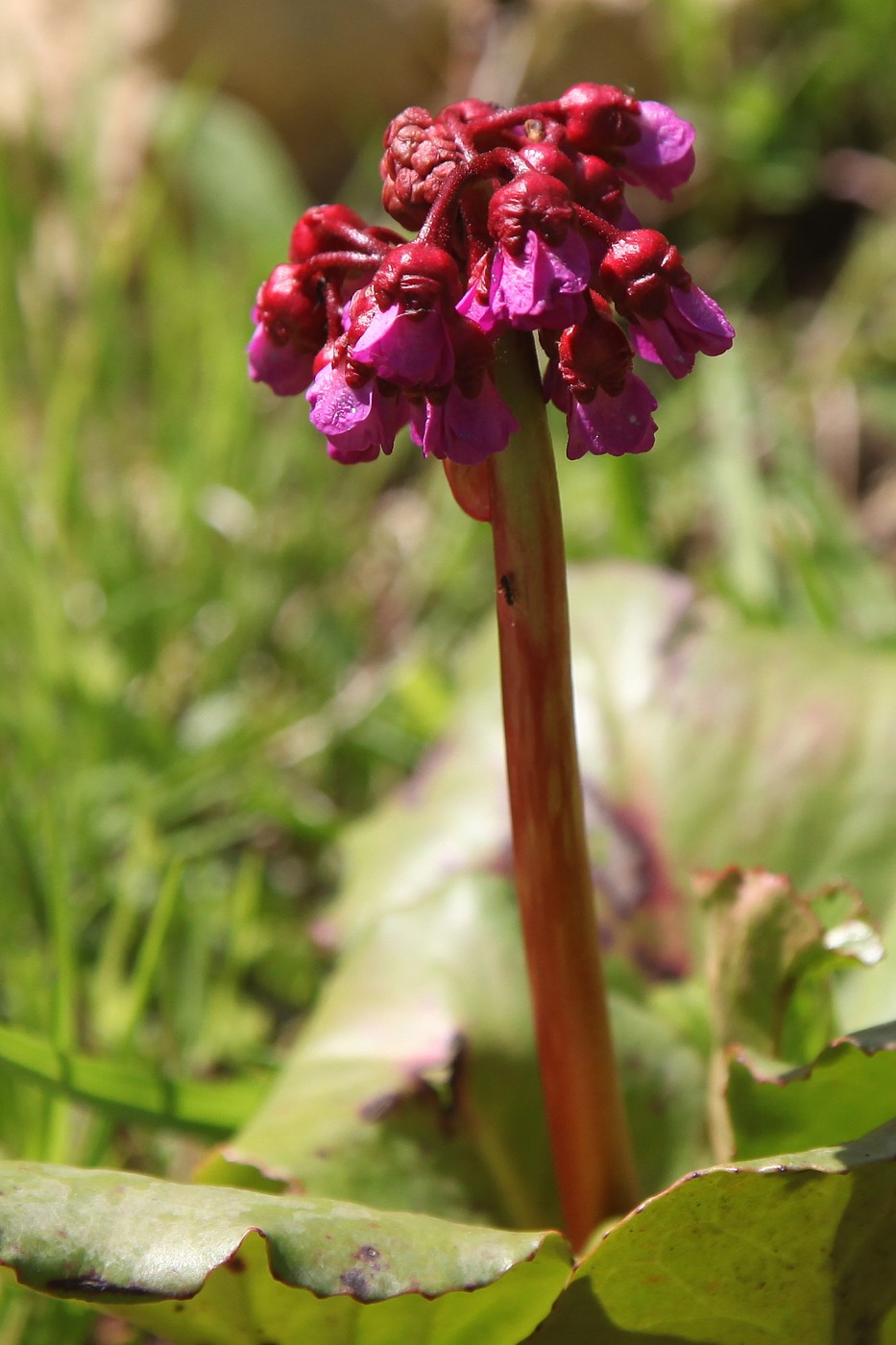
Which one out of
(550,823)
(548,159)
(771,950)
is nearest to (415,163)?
(548,159)

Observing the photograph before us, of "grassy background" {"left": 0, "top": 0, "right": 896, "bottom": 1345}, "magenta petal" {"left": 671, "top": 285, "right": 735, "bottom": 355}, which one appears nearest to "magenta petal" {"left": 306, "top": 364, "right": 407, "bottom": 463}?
"magenta petal" {"left": 671, "top": 285, "right": 735, "bottom": 355}

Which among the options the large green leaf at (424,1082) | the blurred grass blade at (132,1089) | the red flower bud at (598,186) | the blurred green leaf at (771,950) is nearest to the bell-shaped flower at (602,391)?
the red flower bud at (598,186)

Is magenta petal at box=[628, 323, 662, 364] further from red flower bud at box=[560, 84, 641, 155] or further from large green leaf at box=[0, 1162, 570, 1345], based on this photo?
large green leaf at box=[0, 1162, 570, 1345]

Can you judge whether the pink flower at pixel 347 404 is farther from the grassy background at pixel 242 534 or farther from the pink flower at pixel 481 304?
the grassy background at pixel 242 534

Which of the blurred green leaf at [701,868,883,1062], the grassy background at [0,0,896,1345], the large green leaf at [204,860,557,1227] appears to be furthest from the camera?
the grassy background at [0,0,896,1345]

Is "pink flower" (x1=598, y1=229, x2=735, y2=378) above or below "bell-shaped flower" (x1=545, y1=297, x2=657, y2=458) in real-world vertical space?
above

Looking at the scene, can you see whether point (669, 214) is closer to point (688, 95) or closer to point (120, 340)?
point (688, 95)

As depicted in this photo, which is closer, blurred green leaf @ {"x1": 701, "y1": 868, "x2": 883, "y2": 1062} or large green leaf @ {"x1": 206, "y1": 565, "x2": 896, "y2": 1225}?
blurred green leaf @ {"x1": 701, "y1": 868, "x2": 883, "y2": 1062}
